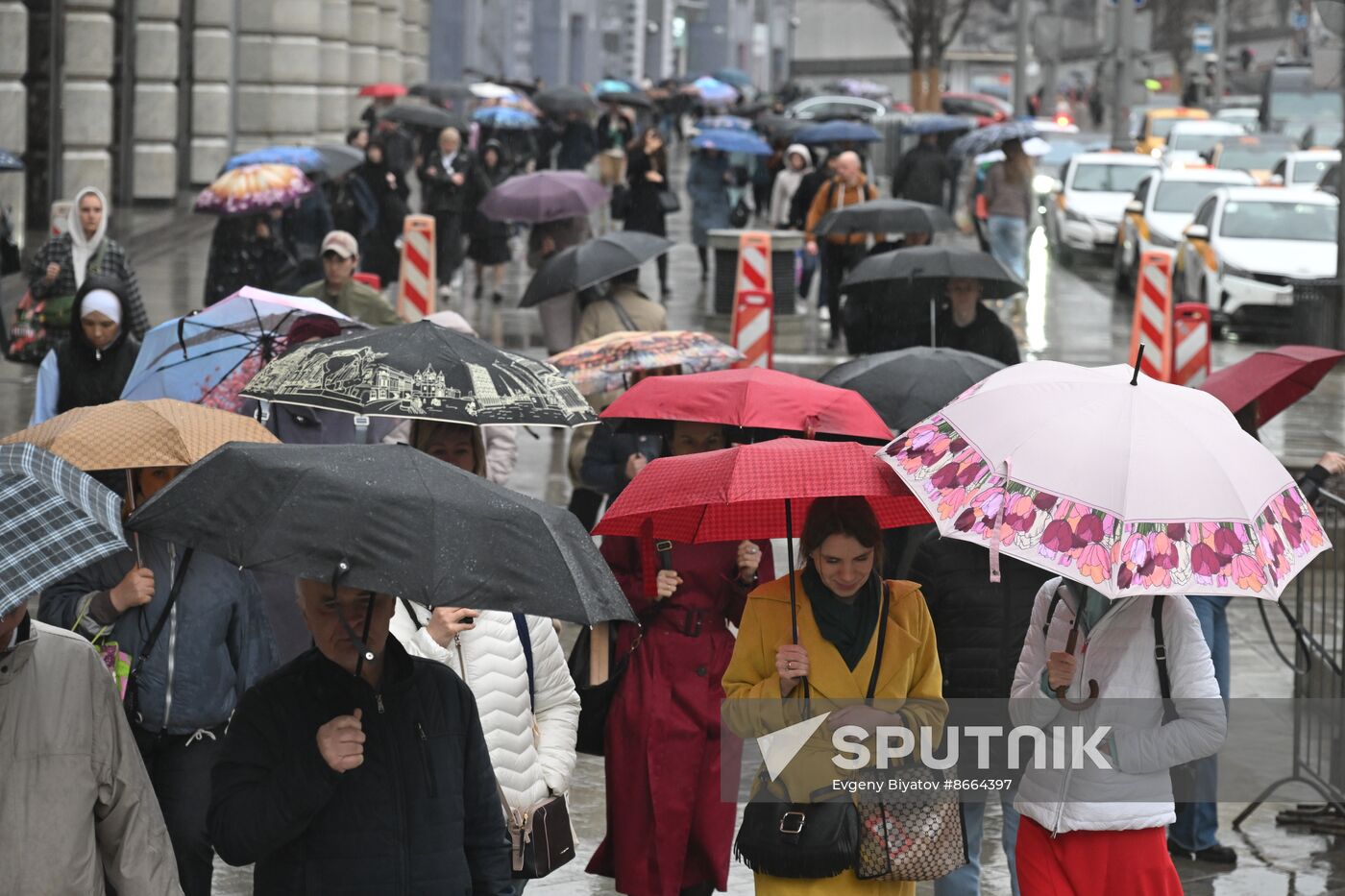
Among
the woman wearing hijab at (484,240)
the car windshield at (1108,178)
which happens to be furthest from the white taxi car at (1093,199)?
the woman wearing hijab at (484,240)

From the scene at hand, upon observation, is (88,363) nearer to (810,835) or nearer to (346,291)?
(346,291)

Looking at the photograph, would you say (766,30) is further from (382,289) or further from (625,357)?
(625,357)

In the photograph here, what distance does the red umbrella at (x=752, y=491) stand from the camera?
530 centimetres

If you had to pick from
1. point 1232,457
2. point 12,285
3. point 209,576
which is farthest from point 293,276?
point 1232,457

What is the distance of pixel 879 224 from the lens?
16141mm

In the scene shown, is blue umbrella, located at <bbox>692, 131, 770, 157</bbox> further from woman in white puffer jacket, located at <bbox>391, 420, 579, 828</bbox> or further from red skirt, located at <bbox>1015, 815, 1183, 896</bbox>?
red skirt, located at <bbox>1015, 815, 1183, 896</bbox>

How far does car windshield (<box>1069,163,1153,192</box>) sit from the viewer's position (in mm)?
32781

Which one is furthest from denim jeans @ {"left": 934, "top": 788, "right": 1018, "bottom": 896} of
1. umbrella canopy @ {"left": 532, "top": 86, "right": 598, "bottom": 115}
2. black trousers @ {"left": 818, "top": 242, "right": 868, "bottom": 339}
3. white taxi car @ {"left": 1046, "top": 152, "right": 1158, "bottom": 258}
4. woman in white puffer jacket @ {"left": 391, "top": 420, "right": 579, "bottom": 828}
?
umbrella canopy @ {"left": 532, "top": 86, "right": 598, "bottom": 115}

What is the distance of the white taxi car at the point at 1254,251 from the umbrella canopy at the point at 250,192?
11430 mm

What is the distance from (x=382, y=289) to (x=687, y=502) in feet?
53.1

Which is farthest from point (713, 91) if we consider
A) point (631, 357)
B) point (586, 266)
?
point (631, 357)

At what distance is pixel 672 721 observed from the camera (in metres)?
6.39

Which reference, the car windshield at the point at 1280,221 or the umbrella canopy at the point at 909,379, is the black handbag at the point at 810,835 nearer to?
the umbrella canopy at the point at 909,379

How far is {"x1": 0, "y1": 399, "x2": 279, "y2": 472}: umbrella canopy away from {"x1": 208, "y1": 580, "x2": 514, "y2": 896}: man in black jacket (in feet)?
4.97
